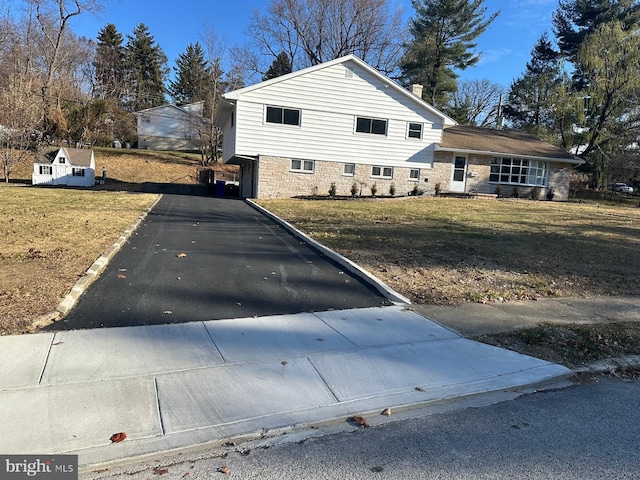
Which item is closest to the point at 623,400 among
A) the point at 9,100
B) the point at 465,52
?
the point at 9,100

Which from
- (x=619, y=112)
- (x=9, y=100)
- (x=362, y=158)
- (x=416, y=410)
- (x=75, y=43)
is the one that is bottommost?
(x=416, y=410)

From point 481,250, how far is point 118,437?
8.78 metres

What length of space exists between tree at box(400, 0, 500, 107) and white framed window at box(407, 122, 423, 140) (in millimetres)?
18913

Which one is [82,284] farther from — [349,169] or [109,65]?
[109,65]

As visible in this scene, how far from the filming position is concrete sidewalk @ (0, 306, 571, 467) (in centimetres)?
300

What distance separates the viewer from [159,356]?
409 centimetres

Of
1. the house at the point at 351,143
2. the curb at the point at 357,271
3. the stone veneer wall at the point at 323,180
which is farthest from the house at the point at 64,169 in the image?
Result: the curb at the point at 357,271

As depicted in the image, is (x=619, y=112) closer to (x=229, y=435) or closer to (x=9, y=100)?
(x=229, y=435)

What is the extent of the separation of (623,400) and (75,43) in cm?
5626

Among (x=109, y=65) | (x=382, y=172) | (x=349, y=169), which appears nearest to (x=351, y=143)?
(x=349, y=169)

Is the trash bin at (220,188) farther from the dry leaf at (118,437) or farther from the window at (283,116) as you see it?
the dry leaf at (118,437)

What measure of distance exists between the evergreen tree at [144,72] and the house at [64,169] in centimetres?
3009

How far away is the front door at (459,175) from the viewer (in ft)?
86.3

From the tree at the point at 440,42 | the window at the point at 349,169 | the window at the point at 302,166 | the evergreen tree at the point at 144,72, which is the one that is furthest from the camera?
the evergreen tree at the point at 144,72
